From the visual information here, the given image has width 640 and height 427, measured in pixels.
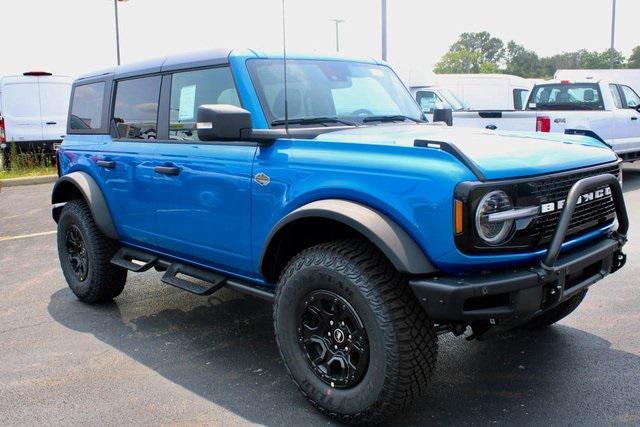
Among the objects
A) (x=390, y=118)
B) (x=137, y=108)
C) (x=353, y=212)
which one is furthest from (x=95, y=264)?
(x=353, y=212)

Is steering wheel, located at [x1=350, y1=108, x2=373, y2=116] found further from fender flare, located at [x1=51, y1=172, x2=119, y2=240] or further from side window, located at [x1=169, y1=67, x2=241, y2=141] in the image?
fender flare, located at [x1=51, y1=172, x2=119, y2=240]

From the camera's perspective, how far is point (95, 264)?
507 centimetres

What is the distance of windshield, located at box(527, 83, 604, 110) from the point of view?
38.5 ft

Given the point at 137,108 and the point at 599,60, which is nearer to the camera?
the point at 137,108

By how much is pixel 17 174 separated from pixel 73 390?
12183 millimetres

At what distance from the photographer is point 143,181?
14.6 feet

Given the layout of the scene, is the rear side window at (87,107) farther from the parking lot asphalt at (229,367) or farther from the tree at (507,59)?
the tree at (507,59)

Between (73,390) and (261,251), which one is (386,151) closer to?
(261,251)

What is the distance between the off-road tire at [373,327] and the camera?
9.50 ft

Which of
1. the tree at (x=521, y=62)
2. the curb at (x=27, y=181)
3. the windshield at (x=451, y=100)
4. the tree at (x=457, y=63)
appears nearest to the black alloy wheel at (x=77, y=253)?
the curb at (x=27, y=181)

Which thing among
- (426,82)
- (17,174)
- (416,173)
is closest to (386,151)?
(416,173)

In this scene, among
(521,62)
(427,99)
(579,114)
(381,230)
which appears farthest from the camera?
(521,62)

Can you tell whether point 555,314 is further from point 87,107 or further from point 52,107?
point 52,107

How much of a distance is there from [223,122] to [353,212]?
2.98 ft
